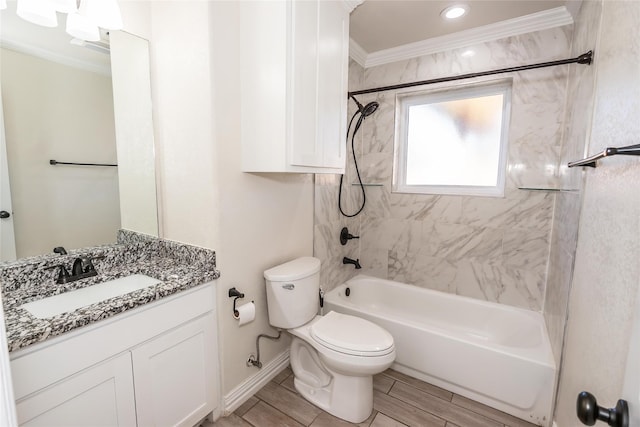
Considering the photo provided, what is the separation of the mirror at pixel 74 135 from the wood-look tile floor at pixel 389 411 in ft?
4.00

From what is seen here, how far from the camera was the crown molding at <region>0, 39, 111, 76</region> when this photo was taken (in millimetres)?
1201

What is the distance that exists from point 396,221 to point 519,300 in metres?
1.10

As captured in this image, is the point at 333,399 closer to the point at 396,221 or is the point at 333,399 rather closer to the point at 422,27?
the point at 396,221

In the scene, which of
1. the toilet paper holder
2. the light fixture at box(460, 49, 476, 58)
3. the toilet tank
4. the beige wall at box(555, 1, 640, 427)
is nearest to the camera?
the beige wall at box(555, 1, 640, 427)

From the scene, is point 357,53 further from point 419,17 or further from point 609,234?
point 609,234

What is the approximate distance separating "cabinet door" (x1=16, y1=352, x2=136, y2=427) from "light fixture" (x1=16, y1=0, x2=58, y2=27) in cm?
141

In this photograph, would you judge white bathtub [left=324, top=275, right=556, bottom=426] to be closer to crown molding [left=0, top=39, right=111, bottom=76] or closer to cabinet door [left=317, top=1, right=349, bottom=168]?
cabinet door [left=317, top=1, right=349, bottom=168]

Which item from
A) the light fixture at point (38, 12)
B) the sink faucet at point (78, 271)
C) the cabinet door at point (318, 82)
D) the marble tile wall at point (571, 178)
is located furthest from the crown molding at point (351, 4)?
the sink faucet at point (78, 271)

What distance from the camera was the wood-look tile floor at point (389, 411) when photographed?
1606mm

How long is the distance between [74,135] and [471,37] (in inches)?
104

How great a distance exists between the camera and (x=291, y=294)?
1733mm

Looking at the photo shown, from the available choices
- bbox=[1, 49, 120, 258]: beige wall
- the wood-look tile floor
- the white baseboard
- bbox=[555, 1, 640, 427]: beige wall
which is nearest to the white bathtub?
the wood-look tile floor

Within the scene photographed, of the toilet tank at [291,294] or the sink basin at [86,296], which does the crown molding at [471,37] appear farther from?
the sink basin at [86,296]

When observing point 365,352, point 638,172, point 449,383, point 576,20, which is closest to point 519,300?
point 449,383
